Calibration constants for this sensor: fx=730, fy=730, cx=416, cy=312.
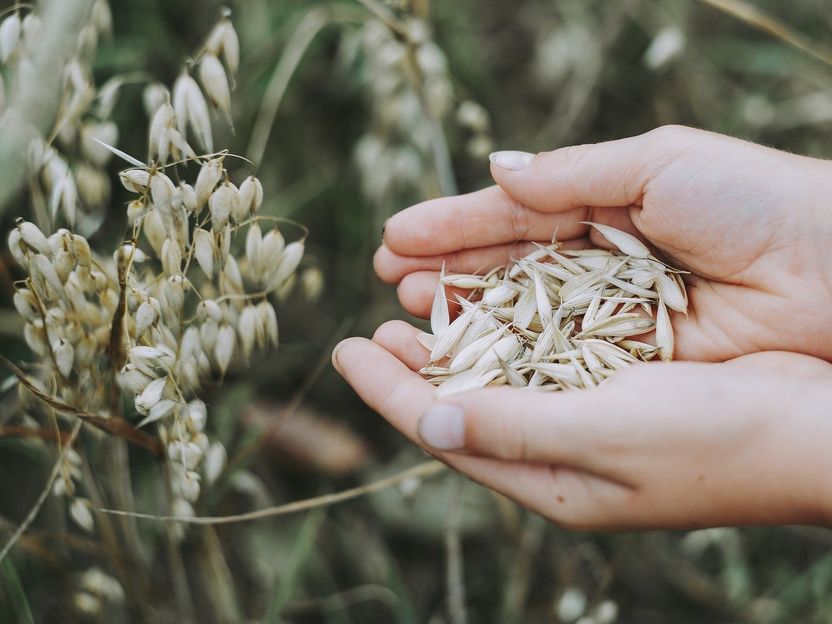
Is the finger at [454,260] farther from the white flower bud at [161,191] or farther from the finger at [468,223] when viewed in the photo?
the white flower bud at [161,191]

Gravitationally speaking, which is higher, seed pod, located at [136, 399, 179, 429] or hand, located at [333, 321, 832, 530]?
seed pod, located at [136, 399, 179, 429]

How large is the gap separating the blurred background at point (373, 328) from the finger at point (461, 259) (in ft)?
0.44

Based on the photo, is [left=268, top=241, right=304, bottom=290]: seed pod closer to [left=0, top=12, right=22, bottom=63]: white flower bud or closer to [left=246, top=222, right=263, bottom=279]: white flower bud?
[left=246, top=222, right=263, bottom=279]: white flower bud

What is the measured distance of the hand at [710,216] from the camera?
1.20m

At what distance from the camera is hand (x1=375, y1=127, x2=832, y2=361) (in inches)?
47.2

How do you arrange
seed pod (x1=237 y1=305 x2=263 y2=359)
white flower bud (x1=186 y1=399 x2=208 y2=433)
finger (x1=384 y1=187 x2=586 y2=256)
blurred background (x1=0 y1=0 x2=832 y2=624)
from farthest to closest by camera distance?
blurred background (x1=0 y1=0 x2=832 y2=624) < finger (x1=384 y1=187 x2=586 y2=256) < seed pod (x1=237 y1=305 x2=263 y2=359) < white flower bud (x1=186 y1=399 x2=208 y2=433)

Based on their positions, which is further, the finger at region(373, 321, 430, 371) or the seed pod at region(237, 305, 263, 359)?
the finger at region(373, 321, 430, 371)

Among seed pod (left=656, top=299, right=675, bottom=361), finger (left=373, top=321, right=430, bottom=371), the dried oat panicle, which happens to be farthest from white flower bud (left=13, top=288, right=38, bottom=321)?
Answer: seed pod (left=656, top=299, right=675, bottom=361)

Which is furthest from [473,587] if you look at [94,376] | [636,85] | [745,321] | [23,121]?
[636,85]

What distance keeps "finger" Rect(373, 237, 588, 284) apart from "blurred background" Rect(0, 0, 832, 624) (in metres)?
0.13

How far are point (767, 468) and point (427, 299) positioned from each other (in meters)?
0.63

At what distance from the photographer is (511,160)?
4.23ft

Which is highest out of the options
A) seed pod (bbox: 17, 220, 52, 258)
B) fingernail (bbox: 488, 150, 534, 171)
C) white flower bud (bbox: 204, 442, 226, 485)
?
seed pod (bbox: 17, 220, 52, 258)

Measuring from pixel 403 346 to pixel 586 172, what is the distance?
0.43 meters
